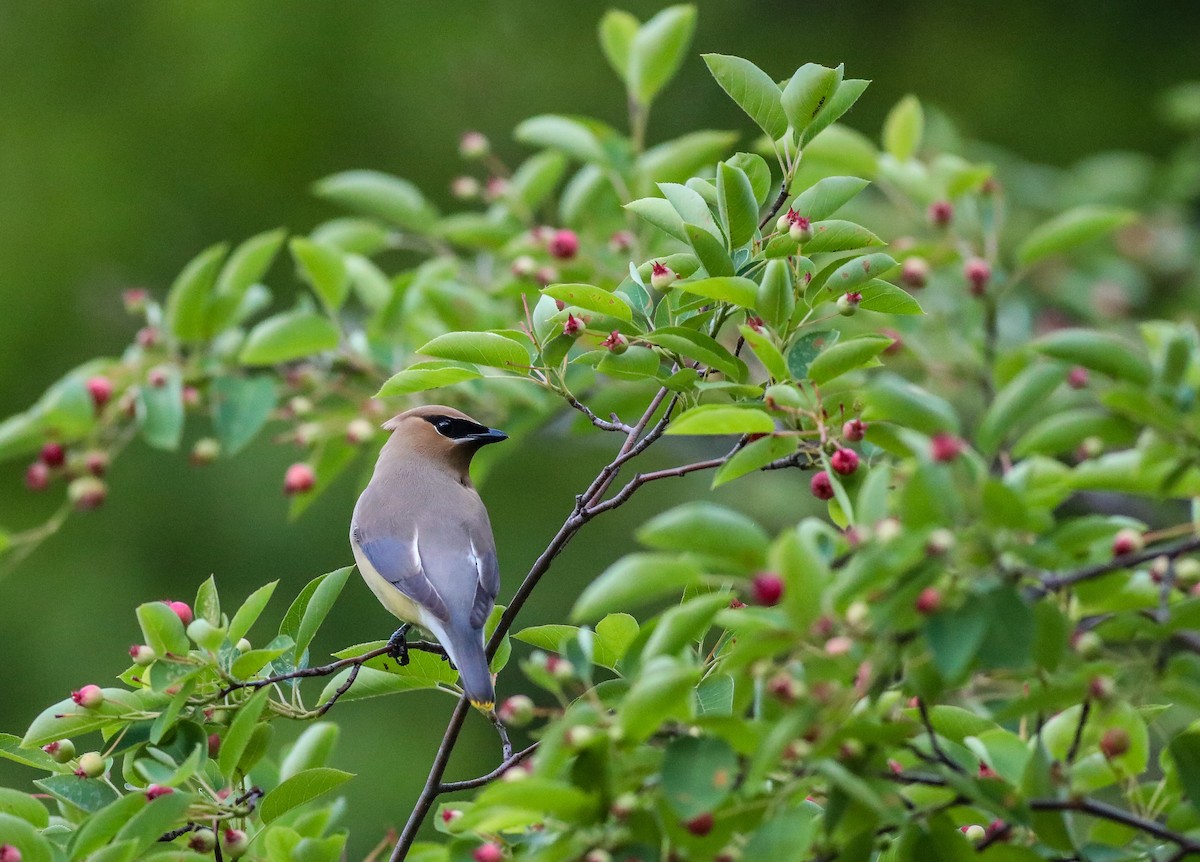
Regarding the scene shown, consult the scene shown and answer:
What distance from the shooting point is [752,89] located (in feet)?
8.80

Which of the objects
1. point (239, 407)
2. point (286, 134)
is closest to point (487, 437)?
point (239, 407)

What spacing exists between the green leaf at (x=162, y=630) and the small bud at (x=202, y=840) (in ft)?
0.99

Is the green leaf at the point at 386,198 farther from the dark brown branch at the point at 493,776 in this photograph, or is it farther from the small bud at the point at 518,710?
the small bud at the point at 518,710

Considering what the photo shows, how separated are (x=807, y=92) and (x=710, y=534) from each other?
105cm

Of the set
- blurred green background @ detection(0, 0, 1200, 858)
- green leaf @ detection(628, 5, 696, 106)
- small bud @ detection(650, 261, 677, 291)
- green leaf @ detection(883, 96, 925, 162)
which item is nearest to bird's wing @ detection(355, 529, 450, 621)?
small bud @ detection(650, 261, 677, 291)

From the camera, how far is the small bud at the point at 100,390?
172 inches

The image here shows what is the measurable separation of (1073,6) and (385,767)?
6.49m

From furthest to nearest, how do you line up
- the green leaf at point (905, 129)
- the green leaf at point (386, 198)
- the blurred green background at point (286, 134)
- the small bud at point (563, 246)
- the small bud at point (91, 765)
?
1. the blurred green background at point (286, 134)
2. the green leaf at point (386, 198)
3. the green leaf at point (905, 129)
4. the small bud at point (563, 246)
5. the small bud at point (91, 765)

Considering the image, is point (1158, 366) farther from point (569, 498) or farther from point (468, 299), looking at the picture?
point (569, 498)

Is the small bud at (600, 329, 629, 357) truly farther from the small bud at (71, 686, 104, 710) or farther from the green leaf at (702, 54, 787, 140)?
the small bud at (71, 686, 104, 710)

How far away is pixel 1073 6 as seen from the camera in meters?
9.83

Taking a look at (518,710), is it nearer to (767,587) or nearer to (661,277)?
(767,587)

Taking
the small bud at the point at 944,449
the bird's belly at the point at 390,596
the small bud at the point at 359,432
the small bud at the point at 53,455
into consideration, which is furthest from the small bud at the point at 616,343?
the small bud at the point at 53,455

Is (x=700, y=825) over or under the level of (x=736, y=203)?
under
